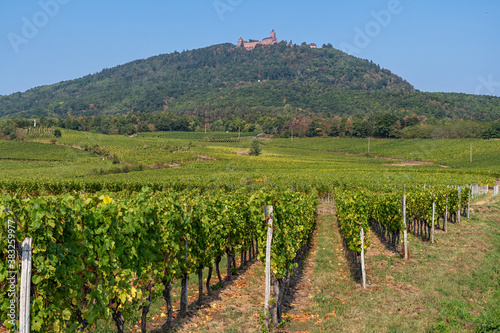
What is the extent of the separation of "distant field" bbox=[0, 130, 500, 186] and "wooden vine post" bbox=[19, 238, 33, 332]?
3680 cm

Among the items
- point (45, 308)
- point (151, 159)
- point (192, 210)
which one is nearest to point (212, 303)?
point (192, 210)

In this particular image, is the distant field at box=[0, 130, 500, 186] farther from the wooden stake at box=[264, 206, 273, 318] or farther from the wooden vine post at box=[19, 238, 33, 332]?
the wooden vine post at box=[19, 238, 33, 332]

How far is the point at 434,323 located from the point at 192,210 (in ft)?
18.0

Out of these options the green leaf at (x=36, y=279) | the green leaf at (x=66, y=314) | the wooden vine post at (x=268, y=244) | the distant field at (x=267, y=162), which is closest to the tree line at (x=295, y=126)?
the distant field at (x=267, y=162)

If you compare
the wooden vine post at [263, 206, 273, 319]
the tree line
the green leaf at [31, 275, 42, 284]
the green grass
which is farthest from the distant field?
the green leaf at [31, 275, 42, 284]

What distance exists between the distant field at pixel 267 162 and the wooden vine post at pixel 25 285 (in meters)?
36.8

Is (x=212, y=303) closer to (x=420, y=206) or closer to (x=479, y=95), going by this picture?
(x=420, y=206)

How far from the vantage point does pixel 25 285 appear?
4.62 m

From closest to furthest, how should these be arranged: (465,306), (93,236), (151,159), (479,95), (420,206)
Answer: (93,236) → (465,306) → (420,206) → (151,159) → (479,95)

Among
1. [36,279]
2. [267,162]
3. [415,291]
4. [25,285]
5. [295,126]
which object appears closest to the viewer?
[25,285]

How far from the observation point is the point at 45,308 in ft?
16.5

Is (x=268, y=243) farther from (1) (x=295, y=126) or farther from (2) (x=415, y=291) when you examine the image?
(1) (x=295, y=126)

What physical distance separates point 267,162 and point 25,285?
214 feet

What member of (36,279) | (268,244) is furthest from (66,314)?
(268,244)
